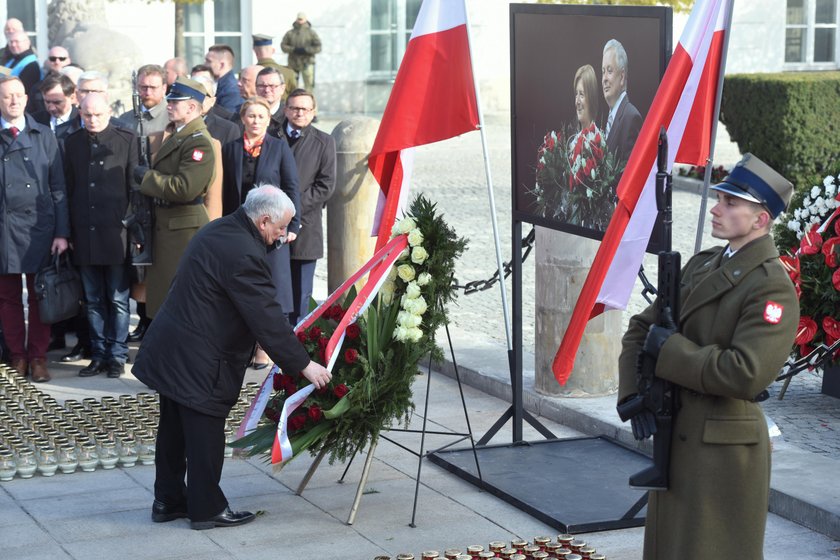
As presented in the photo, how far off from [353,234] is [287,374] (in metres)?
4.02

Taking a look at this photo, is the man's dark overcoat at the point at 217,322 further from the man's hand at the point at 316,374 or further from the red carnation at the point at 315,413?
the red carnation at the point at 315,413

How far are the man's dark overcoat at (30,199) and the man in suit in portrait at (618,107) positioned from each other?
4474 millimetres

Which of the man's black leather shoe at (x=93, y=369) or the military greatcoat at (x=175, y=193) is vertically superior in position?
the military greatcoat at (x=175, y=193)

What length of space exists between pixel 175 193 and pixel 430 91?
2.35 m

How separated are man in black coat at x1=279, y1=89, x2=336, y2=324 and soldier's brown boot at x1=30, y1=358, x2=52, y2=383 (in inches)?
76.9

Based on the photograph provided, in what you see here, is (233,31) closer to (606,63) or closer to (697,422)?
(606,63)

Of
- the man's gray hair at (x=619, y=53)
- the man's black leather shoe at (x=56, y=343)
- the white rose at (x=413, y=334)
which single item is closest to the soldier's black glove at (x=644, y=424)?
the white rose at (x=413, y=334)

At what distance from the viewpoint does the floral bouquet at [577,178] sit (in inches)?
275

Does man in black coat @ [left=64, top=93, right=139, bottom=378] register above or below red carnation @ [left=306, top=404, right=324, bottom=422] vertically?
above

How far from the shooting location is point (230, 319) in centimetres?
646

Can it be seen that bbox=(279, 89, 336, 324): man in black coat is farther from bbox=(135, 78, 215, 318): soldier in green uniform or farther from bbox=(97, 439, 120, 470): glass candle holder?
bbox=(97, 439, 120, 470): glass candle holder

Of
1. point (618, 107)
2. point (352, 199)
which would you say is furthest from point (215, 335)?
point (352, 199)

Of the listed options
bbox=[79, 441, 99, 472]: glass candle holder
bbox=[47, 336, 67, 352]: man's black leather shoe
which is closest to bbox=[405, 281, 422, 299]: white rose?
bbox=[79, 441, 99, 472]: glass candle holder

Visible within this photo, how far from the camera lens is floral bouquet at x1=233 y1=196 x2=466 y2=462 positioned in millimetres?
6629
